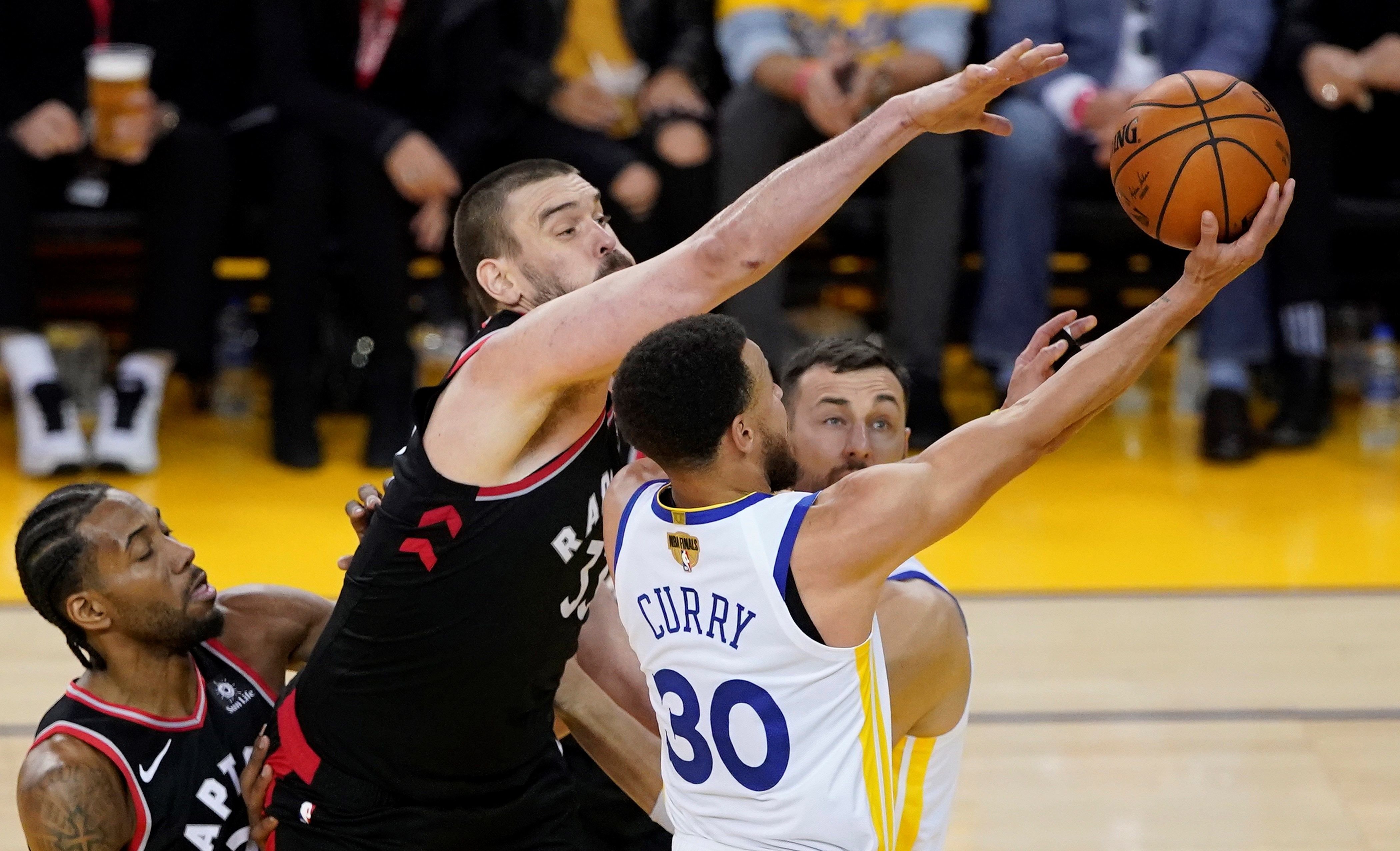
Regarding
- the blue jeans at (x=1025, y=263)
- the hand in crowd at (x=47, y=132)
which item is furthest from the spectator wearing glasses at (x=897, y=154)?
the hand in crowd at (x=47, y=132)

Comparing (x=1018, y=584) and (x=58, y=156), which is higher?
(x=58, y=156)

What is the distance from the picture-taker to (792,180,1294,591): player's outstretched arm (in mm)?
2605

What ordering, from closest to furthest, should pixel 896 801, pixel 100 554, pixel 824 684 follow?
pixel 824 684, pixel 896 801, pixel 100 554

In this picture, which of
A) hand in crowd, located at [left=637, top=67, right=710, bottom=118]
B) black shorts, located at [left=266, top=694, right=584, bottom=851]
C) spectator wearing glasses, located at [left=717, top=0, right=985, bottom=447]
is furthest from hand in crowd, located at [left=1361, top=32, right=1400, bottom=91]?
black shorts, located at [left=266, top=694, right=584, bottom=851]

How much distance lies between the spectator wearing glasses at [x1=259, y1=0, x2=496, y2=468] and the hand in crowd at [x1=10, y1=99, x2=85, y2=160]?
809mm

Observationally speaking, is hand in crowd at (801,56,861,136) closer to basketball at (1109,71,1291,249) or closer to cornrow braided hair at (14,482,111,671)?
basketball at (1109,71,1291,249)

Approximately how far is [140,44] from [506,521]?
16.1ft

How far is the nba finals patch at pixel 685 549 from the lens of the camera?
8.92ft

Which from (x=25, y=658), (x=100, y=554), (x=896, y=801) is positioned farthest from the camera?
(x=25, y=658)

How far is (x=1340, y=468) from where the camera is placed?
6848 mm

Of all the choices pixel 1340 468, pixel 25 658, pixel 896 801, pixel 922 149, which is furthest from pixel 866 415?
pixel 1340 468

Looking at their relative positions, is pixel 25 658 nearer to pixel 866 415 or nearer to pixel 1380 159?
pixel 866 415

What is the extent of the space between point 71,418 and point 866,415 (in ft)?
13.9

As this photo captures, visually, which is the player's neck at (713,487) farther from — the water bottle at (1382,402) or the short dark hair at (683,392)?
the water bottle at (1382,402)
